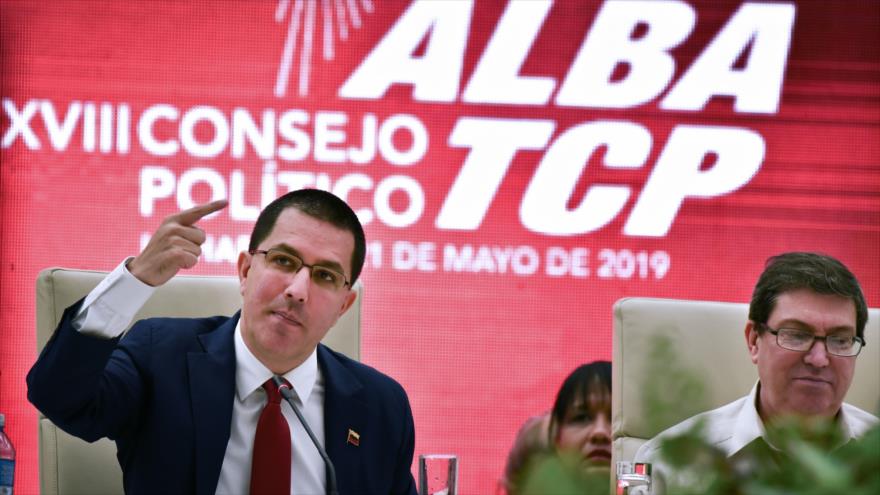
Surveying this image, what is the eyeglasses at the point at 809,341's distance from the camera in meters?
2.12

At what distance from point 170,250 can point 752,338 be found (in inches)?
46.0

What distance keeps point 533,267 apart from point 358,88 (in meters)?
0.91

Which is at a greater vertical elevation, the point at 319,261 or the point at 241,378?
the point at 319,261

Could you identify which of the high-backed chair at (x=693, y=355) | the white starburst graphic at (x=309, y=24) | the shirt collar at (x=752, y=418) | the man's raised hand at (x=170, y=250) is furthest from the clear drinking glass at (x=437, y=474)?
the white starburst graphic at (x=309, y=24)

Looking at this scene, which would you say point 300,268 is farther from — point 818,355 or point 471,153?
point 471,153

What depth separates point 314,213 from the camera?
2.00 m

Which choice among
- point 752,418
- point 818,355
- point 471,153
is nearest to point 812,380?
point 818,355

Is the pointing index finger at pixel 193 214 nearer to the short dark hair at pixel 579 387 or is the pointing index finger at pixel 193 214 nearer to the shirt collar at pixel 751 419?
the shirt collar at pixel 751 419

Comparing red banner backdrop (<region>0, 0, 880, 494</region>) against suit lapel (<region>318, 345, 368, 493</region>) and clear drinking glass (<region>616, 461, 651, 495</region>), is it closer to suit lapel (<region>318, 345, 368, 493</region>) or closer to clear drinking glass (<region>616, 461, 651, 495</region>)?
suit lapel (<region>318, 345, 368, 493</region>)

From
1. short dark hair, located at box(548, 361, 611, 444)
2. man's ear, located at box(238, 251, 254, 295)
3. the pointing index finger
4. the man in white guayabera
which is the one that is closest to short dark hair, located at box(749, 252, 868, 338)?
the man in white guayabera

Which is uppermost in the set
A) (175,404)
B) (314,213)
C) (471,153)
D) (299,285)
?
(471,153)

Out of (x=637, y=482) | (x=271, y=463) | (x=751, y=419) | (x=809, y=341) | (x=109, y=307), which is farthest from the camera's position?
(x=809, y=341)

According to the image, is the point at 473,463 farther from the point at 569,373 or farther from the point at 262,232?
the point at 262,232

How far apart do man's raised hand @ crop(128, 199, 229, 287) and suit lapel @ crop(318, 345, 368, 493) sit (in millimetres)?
395
